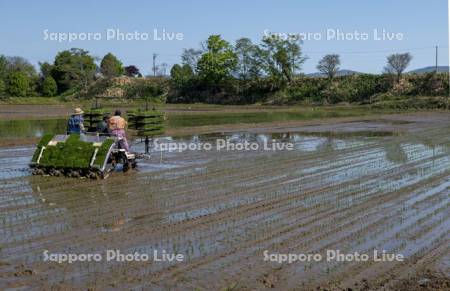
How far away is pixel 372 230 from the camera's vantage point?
8.27 meters

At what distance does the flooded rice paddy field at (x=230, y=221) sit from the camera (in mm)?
6332

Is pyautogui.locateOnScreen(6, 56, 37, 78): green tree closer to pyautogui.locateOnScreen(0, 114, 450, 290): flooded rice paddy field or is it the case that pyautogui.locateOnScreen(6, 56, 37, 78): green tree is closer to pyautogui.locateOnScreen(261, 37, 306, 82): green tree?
pyautogui.locateOnScreen(261, 37, 306, 82): green tree

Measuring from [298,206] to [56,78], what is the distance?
277ft

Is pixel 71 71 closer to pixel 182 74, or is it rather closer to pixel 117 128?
pixel 182 74

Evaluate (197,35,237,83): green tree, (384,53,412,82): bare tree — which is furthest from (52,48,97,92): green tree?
(384,53,412,82): bare tree

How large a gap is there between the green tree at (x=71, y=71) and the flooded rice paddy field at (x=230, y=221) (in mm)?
73328

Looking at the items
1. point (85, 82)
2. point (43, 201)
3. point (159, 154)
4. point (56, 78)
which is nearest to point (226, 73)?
point (85, 82)

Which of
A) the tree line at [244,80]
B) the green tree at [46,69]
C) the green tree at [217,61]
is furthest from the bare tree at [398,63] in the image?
the green tree at [46,69]

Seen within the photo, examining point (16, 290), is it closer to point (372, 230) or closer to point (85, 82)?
point (372, 230)

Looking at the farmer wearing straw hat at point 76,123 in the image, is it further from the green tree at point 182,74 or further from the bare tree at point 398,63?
the green tree at point 182,74

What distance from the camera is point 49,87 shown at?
83.6m

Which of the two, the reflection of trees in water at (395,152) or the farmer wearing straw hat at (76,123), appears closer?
the farmer wearing straw hat at (76,123)

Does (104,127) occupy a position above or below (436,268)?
above

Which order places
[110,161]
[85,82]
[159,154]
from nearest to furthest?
[110,161] < [159,154] < [85,82]
